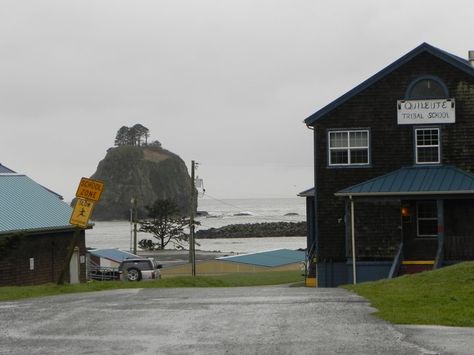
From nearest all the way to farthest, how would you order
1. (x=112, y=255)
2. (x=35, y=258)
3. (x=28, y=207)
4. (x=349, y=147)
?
(x=35, y=258)
(x=349, y=147)
(x=28, y=207)
(x=112, y=255)

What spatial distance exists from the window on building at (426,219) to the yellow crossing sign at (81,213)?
14.5 metres

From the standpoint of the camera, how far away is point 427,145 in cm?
3127

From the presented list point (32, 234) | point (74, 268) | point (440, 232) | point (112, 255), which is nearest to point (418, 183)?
point (440, 232)

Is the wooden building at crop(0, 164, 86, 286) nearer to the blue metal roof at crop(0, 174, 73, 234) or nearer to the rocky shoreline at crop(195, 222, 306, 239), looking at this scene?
the blue metal roof at crop(0, 174, 73, 234)

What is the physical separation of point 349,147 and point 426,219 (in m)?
4.12

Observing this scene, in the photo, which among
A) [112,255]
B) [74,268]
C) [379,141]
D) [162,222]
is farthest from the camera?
[162,222]

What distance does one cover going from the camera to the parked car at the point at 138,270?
39.7 metres

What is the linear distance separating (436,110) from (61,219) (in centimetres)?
1600

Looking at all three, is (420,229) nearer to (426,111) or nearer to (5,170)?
(426,111)

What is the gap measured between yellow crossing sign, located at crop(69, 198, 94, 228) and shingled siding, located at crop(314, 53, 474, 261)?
12416 mm

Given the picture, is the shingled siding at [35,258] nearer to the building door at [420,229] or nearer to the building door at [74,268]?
the building door at [74,268]

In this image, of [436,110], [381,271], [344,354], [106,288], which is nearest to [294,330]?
[344,354]

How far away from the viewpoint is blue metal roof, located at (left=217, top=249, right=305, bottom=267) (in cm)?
5784

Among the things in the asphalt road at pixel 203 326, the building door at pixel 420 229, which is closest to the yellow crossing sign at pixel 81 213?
the asphalt road at pixel 203 326
